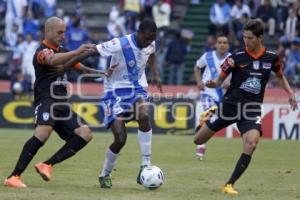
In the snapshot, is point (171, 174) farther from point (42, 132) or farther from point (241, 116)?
point (42, 132)

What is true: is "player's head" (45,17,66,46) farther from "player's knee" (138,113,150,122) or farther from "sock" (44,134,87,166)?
"player's knee" (138,113,150,122)

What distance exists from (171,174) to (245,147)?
8.39ft

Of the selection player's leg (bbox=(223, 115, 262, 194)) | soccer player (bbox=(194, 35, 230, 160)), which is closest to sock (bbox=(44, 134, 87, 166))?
player's leg (bbox=(223, 115, 262, 194))

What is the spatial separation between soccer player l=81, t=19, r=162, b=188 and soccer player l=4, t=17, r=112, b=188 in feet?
1.44

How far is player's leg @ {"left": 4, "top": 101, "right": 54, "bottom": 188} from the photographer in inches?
472

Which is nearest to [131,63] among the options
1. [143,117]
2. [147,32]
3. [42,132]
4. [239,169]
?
[147,32]

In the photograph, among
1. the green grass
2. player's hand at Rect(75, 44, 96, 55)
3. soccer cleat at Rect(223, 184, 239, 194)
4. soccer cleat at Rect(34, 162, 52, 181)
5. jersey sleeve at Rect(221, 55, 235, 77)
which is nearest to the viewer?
player's hand at Rect(75, 44, 96, 55)

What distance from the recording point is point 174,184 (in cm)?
1286

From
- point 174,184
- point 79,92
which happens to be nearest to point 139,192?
point 174,184

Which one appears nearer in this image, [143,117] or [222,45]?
[143,117]

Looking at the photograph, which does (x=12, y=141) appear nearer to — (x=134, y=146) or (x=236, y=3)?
(x=134, y=146)

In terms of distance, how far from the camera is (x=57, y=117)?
1220 centimetres

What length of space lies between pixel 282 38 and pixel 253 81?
1812cm

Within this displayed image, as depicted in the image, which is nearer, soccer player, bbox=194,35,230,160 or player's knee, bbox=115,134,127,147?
player's knee, bbox=115,134,127,147
